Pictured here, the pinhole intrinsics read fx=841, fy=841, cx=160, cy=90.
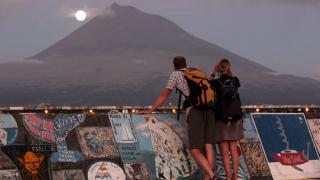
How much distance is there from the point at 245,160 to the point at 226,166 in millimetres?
1188

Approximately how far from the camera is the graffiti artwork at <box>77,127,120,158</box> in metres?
12.1

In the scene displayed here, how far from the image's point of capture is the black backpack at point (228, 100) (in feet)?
41.7

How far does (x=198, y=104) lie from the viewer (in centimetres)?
1239

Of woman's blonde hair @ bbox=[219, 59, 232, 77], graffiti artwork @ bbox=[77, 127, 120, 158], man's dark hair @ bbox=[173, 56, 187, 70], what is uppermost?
man's dark hair @ bbox=[173, 56, 187, 70]

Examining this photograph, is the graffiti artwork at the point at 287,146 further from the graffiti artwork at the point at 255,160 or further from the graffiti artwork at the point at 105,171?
the graffiti artwork at the point at 105,171

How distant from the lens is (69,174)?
11.7 m

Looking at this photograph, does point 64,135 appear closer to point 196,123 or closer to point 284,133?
point 196,123

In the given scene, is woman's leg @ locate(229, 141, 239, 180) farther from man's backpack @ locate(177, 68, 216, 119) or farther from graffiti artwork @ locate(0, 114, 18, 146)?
graffiti artwork @ locate(0, 114, 18, 146)

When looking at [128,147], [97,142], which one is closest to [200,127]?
[128,147]

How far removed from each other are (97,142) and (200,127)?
1564mm

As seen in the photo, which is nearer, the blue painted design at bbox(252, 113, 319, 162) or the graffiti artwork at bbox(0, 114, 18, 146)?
the graffiti artwork at bbox(0, 114, 18, 146)

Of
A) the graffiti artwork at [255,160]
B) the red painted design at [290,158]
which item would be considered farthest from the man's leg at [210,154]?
the red painted design at [290,158]

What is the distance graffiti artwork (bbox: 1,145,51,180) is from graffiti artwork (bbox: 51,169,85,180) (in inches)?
4.7

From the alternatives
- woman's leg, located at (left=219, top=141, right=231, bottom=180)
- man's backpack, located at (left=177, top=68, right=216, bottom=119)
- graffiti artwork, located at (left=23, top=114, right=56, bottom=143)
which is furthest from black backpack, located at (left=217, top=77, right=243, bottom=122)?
graffiti artwork, located at (left=23, top=114, right=56, bottom=143)
